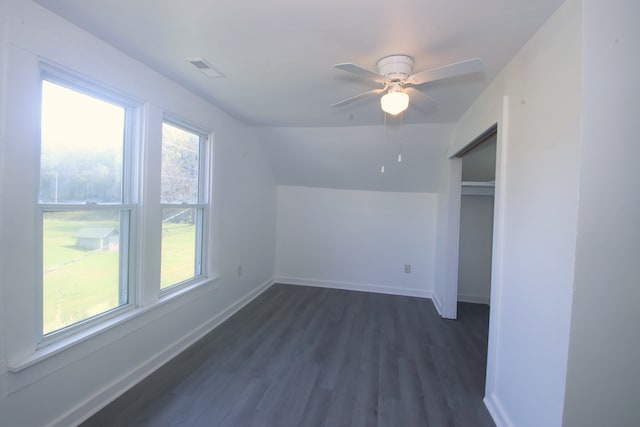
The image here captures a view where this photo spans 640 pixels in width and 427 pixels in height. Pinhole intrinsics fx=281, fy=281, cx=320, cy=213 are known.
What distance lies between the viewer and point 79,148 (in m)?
1.77

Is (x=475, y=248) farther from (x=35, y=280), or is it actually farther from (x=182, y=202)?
(x=35, y=280)

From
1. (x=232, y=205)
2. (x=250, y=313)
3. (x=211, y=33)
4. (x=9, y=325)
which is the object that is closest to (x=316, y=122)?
(x=232, y=205)

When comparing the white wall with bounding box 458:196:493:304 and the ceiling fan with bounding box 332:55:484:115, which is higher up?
the ceiling fan with bounding box 332:55:484:115

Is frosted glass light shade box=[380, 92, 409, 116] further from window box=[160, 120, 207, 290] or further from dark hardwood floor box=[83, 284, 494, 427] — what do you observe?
dark hardwood floor box=[83, 284, 494, 427]

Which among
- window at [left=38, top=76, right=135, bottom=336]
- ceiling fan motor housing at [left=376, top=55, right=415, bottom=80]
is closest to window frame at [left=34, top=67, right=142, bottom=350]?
window at [left=38, top=76, right=135, bottom=336]

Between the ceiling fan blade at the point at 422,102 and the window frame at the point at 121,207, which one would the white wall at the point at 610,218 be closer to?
the ceiling fan blade at the point at 422,102

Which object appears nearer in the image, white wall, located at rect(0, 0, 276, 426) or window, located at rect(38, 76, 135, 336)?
white wall, located at rect(0, 0, 276, 426)

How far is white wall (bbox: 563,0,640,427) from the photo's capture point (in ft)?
3.75

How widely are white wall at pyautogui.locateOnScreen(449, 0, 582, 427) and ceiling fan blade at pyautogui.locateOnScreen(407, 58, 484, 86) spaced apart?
0.32 meters

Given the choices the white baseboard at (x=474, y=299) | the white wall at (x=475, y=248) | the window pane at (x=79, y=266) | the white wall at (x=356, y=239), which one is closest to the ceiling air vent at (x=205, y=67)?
the window pane at (x=79, y=266)

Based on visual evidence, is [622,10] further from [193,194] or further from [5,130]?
[193,194]

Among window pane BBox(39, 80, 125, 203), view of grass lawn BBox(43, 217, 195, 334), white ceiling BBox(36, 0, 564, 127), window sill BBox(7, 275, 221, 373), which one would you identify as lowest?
window sill BBox(7, 275, 221, 373)

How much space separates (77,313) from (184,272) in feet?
3.36

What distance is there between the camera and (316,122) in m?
3.41
